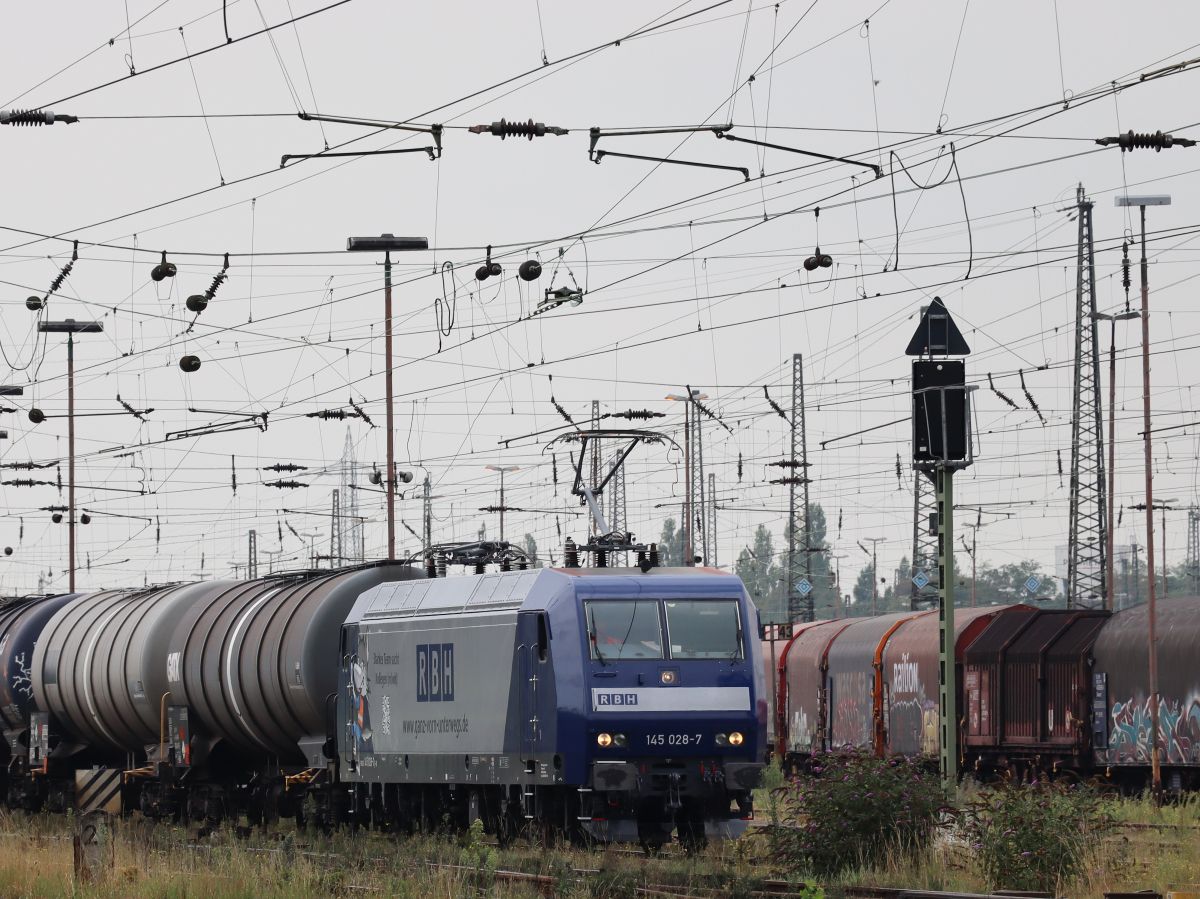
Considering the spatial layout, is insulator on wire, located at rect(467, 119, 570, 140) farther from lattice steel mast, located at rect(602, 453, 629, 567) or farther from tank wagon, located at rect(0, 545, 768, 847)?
lattice steel mast, located at rect(602, 453, 629, 567)

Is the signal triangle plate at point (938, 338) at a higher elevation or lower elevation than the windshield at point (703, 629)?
higher

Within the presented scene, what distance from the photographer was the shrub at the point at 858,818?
61.0ft

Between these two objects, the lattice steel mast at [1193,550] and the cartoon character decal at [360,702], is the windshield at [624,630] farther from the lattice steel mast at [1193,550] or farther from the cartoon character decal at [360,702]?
the lattice steel mast at [1193,550]

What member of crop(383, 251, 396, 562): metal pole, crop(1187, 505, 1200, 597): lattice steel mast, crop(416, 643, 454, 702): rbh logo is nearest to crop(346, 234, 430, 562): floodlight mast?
crop(383, 251, 396, 562): metal pole

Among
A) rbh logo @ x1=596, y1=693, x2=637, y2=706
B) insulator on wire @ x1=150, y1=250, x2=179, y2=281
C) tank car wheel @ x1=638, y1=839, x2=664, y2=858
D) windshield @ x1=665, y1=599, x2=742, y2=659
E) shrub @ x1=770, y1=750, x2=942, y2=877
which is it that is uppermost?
insulator on wire @ x1=150, y1=250, x2=179, y2=281

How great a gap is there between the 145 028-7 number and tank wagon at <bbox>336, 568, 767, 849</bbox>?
15mm

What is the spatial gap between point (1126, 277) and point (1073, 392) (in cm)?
778

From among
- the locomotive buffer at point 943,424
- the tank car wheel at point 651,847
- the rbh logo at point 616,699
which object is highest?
the locomotive buffer at point 943,424

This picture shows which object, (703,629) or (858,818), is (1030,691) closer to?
(703,629)

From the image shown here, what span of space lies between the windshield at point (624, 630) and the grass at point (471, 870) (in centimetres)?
218

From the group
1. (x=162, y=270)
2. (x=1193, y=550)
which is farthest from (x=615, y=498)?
(x=1193, y=550)

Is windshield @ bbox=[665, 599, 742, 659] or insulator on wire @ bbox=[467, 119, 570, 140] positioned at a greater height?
insulator on wire @ bbox=[467, 119, 570, 140]

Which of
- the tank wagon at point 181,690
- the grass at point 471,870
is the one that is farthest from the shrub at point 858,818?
the tank wagon at point 181,690

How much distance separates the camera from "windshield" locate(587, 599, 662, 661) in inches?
822
